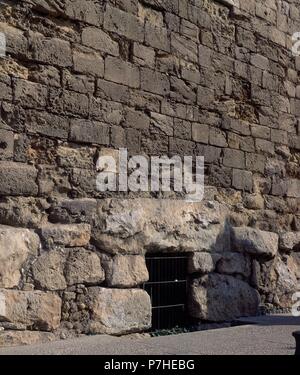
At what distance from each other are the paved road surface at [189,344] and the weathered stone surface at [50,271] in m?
0.43

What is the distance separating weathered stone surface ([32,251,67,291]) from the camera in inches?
188

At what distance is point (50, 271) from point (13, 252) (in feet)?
1.18

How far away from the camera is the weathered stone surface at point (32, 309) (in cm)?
455

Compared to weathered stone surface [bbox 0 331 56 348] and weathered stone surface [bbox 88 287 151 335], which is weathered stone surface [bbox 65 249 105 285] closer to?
weathered stone surface [bbox 88 287 151 335]

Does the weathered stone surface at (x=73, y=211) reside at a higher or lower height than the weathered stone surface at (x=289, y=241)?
higher

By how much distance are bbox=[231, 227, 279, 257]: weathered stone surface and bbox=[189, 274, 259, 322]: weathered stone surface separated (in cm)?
35

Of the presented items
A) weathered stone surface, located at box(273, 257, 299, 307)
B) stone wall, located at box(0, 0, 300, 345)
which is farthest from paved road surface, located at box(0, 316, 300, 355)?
weathered stone surface, located at box(273, 257, 299, 307)

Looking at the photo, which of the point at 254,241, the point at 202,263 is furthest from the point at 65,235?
the point at 254,241

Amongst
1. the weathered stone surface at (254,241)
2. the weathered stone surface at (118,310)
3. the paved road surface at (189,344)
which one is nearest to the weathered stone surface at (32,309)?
the paved road surface at (189,344)

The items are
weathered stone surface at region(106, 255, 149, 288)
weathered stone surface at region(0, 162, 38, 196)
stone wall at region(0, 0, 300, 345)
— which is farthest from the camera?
weathered stone surface at region(106, 255, 149, 288)

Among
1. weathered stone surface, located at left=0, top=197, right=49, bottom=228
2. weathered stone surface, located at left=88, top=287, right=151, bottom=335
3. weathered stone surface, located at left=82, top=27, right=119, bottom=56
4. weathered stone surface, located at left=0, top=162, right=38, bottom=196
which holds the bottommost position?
weathered stone surface, located at left=88, top=287, right=151, bottom=335

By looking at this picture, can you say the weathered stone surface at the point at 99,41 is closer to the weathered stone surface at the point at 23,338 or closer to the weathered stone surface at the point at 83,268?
the weathered stone surface at the point at 83,268

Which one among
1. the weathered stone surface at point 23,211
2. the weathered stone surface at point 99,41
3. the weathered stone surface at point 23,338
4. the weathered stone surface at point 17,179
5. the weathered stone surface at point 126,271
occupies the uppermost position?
the weathered stone surface at point 99,41

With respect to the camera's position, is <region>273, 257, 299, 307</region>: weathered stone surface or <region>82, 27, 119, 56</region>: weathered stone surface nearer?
<region>82, 27, 119, 56</region>: weathered stone surface
